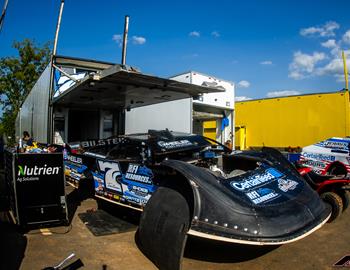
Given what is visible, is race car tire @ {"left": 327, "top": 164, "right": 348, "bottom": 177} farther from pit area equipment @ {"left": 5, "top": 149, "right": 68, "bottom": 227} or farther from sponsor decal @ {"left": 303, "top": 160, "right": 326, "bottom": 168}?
pit area equipment @ {"left": 5, "top": 149, "right": 68, "bottom": 227}

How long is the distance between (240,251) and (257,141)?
9.14 meters

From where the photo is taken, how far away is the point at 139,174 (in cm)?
431

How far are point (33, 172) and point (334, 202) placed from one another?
4707 mm

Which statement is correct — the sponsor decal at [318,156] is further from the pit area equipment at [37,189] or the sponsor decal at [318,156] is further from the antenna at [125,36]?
the pit area equipment at [37,189]

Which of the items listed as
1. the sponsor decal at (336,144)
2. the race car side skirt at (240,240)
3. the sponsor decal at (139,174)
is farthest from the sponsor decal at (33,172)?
the sponsor decal at (336,144)

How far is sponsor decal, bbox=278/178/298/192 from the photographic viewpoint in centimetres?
331

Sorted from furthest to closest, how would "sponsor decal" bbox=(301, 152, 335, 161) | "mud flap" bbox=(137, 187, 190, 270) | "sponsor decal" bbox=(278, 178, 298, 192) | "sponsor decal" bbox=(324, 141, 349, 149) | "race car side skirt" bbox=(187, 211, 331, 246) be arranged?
"sponsor decal" bbox=(301, 152, 335, 161)
"sponsor decal" bbox=(324, 141, 349, 149)
"sponsor decal" bbox=(278, 178, 298, 192)
"mud flap" bbox=(137, 187, 190, 270)
"race car side skirt" bbox=(187, 211, 331, 246)

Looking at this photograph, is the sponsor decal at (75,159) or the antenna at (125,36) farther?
the antenna at (125,36)

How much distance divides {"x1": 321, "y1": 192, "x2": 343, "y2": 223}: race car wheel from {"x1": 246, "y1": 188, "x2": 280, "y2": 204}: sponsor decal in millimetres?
2510

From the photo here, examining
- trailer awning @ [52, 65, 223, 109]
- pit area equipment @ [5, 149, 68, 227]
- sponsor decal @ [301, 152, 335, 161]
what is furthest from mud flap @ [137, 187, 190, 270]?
sponsor decal @ [301, 152, 335, 161]

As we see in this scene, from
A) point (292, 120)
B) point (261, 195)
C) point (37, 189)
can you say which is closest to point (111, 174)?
point (37, 189)

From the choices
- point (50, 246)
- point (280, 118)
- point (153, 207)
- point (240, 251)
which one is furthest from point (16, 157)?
point (280, 118)

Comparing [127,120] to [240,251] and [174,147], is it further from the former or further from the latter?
[240,251]

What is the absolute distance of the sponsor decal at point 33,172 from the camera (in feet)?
13.9
